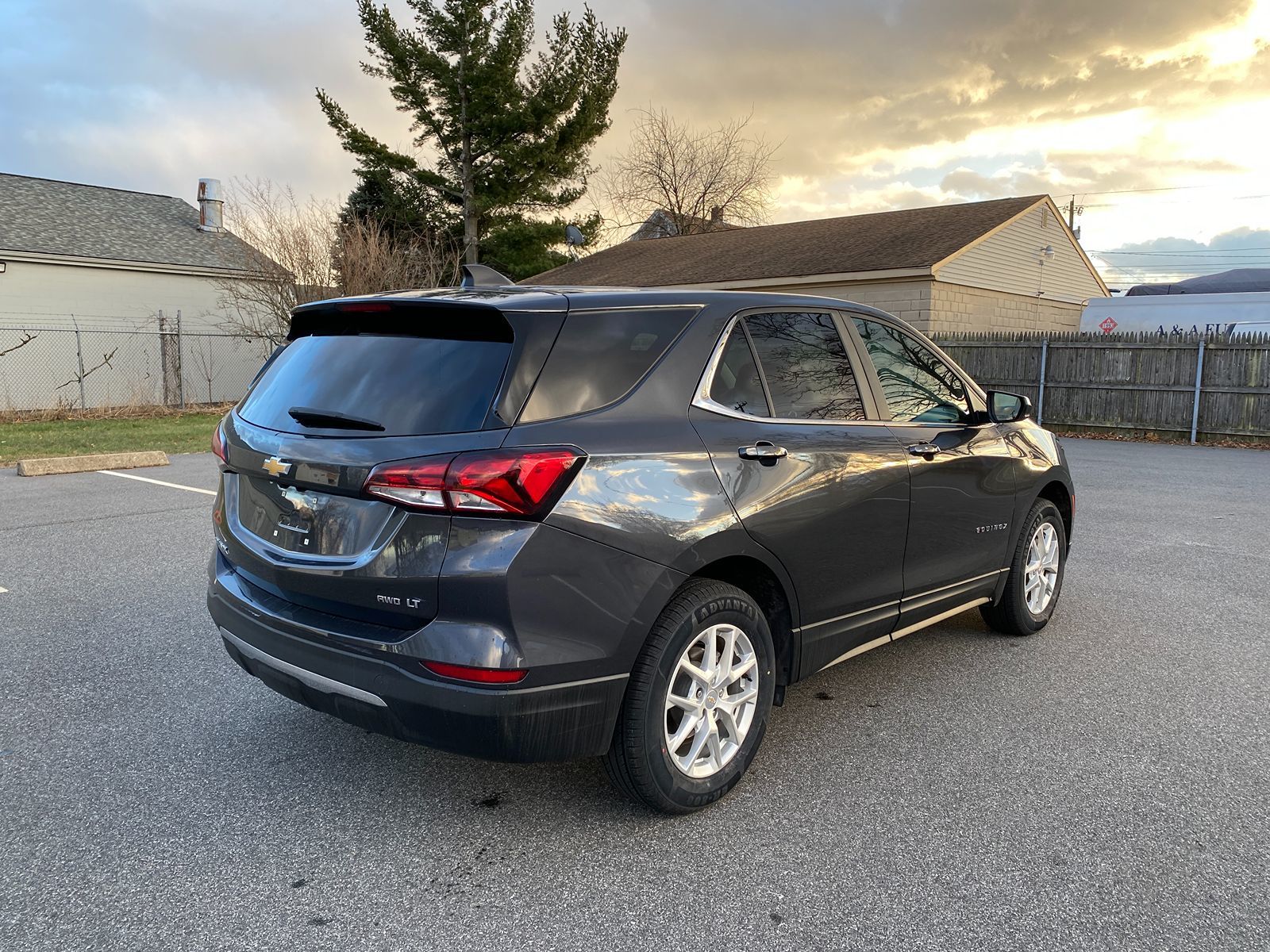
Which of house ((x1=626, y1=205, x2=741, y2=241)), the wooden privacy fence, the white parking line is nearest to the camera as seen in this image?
the white parking line

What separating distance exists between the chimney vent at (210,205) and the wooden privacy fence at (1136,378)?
72.2 ft

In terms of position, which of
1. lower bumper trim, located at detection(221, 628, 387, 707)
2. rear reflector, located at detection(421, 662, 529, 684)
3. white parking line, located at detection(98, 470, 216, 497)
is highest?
rear reflector, located at detection(421, 662, 529, 684)

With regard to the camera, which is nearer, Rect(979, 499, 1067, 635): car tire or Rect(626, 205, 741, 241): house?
Rect(979, 499, 1067, 635): car tire

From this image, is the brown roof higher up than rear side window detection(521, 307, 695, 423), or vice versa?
the brown roof

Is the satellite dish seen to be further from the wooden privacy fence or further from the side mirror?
the side mirror

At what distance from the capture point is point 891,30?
57.8 ft

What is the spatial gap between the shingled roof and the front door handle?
21063mm

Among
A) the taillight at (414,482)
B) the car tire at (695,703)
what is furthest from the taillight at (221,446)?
the car tire at (695,703)

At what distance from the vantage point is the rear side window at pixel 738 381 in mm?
3248

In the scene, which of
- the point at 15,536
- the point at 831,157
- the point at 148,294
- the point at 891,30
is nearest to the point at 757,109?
the point at 831,157

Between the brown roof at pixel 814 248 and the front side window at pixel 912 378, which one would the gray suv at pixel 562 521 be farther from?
the brown roof at pixel 814 248

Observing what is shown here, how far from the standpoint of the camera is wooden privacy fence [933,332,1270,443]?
17267 mm

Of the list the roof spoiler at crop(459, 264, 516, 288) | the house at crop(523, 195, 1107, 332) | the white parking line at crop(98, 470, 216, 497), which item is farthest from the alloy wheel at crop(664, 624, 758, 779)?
the house at crop(523, 195, 1107, 332)

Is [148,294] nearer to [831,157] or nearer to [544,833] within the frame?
[831,157]
